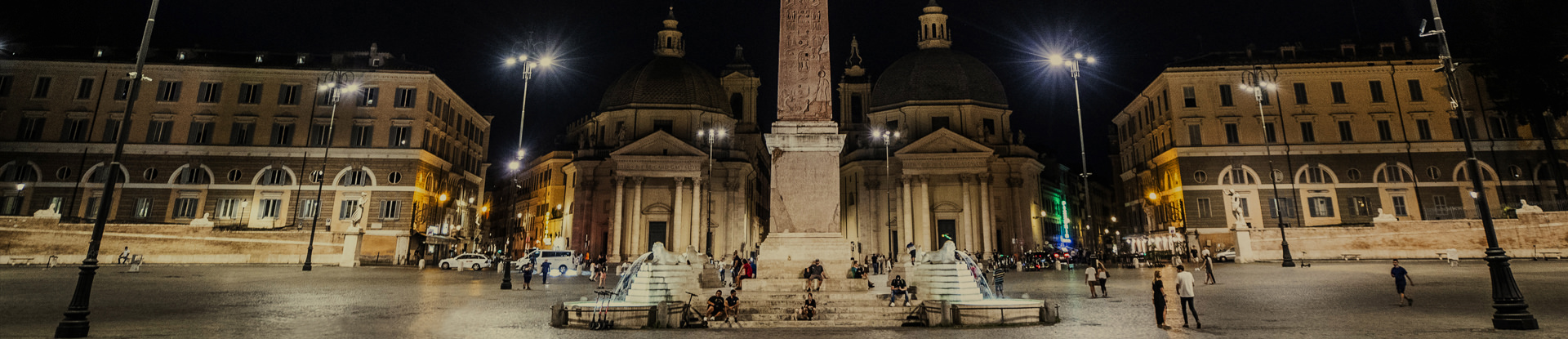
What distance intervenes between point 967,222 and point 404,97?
35835 millimetres

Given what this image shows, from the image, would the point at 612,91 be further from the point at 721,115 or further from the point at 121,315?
the point at 121,315

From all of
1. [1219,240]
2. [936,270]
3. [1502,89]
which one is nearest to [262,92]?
[936,270]

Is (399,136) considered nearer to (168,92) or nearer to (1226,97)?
(168,92)

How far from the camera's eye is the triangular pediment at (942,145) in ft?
149

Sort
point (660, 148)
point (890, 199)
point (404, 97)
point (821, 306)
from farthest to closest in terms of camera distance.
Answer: point (890, 199), point (660, 148), point (404, 97), point (821, 306)

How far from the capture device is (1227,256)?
3694 centimetres

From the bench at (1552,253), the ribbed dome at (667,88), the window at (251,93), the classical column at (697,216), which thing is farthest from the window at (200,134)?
the bench at (1552,253)

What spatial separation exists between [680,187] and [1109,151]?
4073 cm

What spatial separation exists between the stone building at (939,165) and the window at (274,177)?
3454cm

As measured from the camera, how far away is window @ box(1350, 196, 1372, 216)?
40.6 m

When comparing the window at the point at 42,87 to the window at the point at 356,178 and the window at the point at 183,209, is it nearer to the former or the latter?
the window at the point at 183,209

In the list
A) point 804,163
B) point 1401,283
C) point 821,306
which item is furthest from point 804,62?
point 1401,283

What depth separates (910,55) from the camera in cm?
5316

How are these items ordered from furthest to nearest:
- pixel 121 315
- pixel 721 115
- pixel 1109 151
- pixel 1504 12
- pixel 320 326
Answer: pixel 1109 151 < pixel 721 115 < pixel 1504 12 < pixel 121 315 < pixel 320 326
